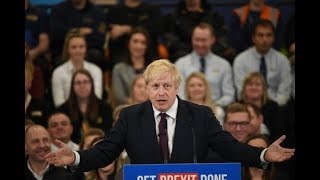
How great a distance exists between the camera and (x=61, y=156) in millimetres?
4422

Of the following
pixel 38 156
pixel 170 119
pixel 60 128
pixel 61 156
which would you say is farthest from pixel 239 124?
pixel 61 156

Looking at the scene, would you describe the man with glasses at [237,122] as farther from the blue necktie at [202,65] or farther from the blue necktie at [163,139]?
Result: the blue necktie at [163,139]

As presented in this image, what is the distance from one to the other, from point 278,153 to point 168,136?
0.68m

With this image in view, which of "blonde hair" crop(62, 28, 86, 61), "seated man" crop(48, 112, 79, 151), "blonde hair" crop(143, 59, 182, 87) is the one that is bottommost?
"seated man" crop(48, 112, 79, 151)

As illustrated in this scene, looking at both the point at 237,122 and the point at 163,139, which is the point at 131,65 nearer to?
the point at 237,122

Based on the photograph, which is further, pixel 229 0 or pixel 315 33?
pixel 229 0

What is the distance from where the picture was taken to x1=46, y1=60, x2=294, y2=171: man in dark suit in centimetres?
454

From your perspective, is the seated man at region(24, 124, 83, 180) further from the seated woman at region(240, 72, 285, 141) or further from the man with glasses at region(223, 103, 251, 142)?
the seated woman at region(240, 72, 285, 141)

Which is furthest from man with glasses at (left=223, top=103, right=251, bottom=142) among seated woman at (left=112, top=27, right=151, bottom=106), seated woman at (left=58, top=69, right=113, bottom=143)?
seated woman at (left=58, top=69, right=113, bottom=143)

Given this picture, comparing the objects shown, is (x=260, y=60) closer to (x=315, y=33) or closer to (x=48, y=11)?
(x=315, y=33)

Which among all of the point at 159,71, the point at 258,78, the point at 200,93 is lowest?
the point at 200,93
